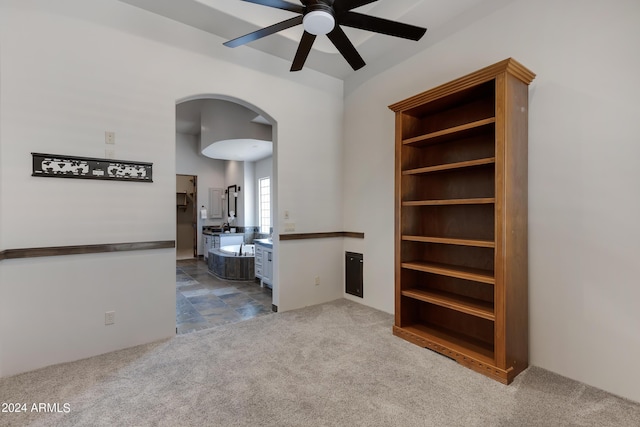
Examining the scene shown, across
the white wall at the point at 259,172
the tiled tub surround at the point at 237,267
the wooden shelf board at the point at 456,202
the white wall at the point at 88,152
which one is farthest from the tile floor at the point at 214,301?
the white wall at the point at 259,172

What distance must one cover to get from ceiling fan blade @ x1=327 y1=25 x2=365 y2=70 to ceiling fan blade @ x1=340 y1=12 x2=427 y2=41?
0.26ft

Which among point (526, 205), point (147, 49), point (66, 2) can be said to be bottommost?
point (526, 205)

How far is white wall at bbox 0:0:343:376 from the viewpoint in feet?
7.41

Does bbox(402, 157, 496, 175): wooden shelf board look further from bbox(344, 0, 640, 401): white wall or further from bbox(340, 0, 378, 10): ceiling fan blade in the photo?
bbox(340, 0, 378, 10): ceiling fan blade

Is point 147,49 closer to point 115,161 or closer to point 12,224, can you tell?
point 115,161

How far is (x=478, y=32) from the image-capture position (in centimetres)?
271

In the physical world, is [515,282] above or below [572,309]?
above

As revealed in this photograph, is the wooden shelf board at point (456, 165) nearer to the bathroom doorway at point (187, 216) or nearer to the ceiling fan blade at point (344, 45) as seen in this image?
the ceiling fan blade at point (344, 45)

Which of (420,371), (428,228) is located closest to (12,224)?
(420,371)

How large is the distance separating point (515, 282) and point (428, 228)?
968 millimetres

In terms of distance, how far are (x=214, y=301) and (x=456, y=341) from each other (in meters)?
3.22

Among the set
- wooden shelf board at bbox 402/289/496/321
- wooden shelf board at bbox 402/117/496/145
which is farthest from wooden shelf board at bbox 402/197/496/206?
wooden shelf board at bbox 402/289/496/321

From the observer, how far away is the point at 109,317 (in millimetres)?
2598

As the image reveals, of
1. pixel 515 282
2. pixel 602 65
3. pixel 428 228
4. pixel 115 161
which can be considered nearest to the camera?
pixel 602 65
